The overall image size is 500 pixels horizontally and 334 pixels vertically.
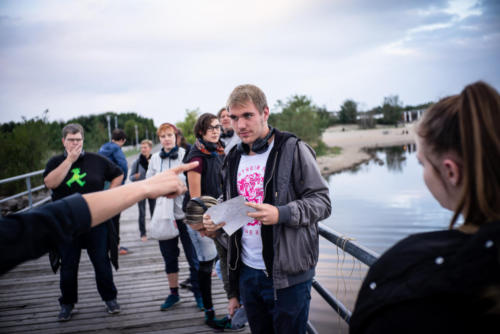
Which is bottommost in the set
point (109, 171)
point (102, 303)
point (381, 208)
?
point (381, 208)

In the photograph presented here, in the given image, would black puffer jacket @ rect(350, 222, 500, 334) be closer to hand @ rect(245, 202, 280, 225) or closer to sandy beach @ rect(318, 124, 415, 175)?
hand @ rect(245, 202, 280, 225)

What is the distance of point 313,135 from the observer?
48.2 metres

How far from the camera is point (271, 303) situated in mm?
2209

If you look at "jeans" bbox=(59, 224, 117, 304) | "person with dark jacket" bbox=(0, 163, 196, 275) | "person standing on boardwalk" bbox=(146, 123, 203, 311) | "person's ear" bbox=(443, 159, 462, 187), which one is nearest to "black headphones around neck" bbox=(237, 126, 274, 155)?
"person with dark jacket" bbox=(0, 163, 196, 275)

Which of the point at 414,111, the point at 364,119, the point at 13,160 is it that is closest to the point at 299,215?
the point at 13,160

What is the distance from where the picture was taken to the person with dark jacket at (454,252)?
0.69m

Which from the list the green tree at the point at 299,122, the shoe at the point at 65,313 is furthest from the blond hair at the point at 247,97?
the green tree at the point at 299,122

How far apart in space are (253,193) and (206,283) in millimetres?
1879

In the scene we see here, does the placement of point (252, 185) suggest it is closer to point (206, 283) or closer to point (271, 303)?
point (271, 303)

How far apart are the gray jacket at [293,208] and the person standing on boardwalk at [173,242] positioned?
80.8 inches

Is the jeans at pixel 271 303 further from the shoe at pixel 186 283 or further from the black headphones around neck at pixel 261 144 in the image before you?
the shoe at pixel 186 283

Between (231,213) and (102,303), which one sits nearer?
(231,213)

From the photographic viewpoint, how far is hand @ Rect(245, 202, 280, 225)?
1.85 metres

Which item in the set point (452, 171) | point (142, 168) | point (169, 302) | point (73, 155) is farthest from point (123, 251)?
point (452, 171)
